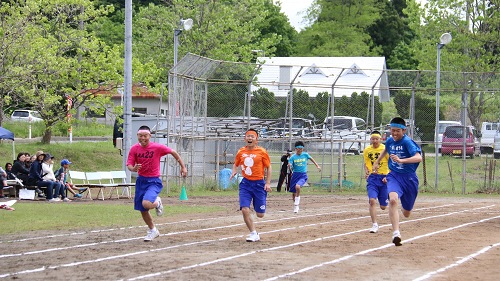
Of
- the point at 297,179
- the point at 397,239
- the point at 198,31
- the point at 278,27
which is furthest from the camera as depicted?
the point at 278,27

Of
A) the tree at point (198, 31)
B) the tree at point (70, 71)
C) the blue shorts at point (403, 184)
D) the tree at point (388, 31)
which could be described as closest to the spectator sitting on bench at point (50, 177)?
the tree at point (70, 71)

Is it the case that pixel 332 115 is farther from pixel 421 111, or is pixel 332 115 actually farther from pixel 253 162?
pixel 253 162

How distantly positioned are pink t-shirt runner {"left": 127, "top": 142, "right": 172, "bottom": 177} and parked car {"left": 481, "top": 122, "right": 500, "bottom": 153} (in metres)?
16.3

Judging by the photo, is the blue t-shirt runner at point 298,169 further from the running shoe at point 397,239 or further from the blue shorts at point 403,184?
the running shoe at point 397,239

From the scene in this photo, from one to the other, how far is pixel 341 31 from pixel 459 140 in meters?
40.1

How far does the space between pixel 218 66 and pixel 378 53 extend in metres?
46.1

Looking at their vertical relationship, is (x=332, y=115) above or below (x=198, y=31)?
below

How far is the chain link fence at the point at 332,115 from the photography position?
21.7 meters

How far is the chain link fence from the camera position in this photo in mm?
21719

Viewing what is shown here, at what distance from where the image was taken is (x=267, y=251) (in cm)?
846

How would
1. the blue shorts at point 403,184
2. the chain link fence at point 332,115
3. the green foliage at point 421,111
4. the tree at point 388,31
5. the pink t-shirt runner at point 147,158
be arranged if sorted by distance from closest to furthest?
the blue shorts at point 403,184 < the pink t-shirt runner at point 147,158 < the chain link fence at point 332,115 < the green foliage at point 421,111 < the tree at point 388,31

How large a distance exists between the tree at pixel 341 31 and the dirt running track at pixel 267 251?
4670 centimetres

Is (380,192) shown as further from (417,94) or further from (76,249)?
(417,94)

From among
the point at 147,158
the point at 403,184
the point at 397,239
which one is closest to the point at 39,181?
the point at 147,158
